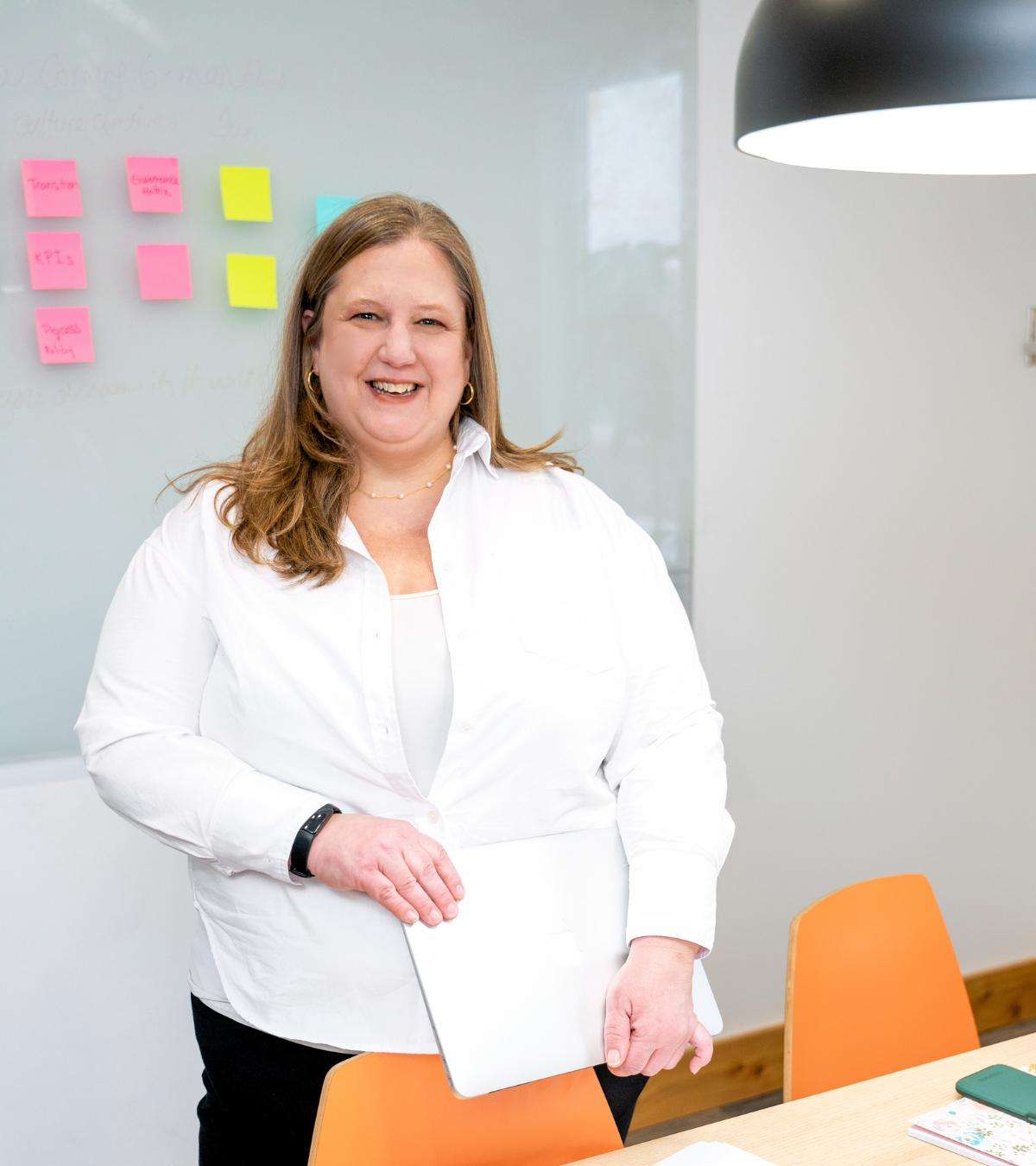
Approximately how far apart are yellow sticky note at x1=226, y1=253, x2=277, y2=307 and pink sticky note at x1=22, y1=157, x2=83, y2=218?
28cm

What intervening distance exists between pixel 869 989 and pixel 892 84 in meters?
1.23

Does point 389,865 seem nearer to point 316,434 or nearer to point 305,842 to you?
point 305,842

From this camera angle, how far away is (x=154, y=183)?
7.34ft

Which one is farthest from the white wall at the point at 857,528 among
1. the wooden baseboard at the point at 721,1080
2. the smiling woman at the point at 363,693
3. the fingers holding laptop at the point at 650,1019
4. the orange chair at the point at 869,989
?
the fingers holding laptop at the point at 650,1019

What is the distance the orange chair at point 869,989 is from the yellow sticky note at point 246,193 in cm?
152

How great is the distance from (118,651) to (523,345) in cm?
129

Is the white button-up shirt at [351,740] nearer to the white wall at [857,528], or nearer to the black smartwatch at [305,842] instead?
the black smartwatch at [305,842]

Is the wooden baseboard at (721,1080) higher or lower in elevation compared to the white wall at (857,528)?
lower

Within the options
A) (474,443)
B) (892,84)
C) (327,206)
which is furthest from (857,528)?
(892,84)

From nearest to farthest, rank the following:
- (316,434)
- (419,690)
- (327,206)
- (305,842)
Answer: (305,842) < (419,690) < (316,434) < (327,206)

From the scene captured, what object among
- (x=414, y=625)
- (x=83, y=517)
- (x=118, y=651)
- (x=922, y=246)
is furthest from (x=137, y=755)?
(x=922, y=246)

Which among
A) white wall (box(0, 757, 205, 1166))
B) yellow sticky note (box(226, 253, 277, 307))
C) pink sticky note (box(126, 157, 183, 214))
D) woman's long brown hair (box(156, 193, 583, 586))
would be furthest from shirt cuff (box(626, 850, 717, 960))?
pink sticky note (box(126, 157, 183, 214))

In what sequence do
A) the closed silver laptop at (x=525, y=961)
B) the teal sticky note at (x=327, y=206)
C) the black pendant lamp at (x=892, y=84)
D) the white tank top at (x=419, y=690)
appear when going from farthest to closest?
the teal sticky note at (x=327, y=206) < the white tank top at (x=419, y=690) < the closed silver laptop at (x=525, y=961) < the black pendant lamp at (x=892, y=84)

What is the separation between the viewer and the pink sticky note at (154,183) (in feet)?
7.29
